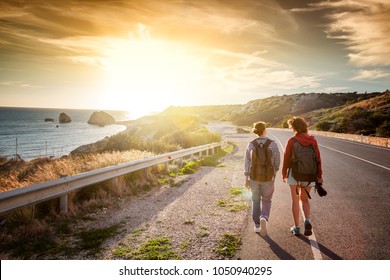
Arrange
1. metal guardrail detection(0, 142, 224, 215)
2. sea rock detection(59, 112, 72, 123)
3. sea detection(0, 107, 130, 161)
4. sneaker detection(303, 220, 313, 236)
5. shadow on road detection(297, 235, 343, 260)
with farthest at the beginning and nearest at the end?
Answer: sea rock detection(59, 112, 72, 123), sea detection(0, 107, 130, 161), sneaker detection(303, 220, 313, 236), metal guardrail detection(0, 142, 224, 215), shadow on road detection(297, 235, 343, 260)

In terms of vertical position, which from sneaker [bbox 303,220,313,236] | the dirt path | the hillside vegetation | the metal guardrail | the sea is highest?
the hillside vegetation

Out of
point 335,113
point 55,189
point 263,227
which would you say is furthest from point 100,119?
point 263,227

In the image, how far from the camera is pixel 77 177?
5.99m

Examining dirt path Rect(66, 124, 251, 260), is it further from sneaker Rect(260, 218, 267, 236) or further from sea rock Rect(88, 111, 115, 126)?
sea rock Rect(88, 111, 115, 126)

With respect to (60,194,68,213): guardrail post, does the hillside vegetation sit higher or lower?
higher

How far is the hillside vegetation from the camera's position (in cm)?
4162

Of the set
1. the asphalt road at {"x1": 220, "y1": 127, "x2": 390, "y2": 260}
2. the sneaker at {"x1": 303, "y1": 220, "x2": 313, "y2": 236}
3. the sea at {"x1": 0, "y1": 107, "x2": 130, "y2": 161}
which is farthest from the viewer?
the sea at {"x1": 0, "y1": 107, "x2": 130, "y2": 161}

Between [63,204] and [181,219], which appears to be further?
[63,204]

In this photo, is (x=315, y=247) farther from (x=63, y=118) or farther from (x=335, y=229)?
(x=63, y=118)

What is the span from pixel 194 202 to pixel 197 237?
7.22ft

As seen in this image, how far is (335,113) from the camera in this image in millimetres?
64500

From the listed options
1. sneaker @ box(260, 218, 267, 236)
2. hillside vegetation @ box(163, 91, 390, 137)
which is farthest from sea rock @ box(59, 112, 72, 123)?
sneaker @ box(260, 218, 267, 236)

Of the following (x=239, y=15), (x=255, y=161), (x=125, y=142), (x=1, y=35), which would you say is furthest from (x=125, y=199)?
(x=125, y=142)

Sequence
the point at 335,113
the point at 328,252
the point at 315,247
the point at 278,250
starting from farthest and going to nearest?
the point at 335,113
the point at 315,247
the point at 278,250
the point at 328,252
